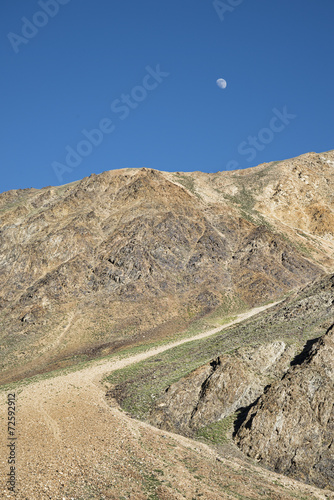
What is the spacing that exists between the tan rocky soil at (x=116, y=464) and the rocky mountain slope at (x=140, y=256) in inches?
1032

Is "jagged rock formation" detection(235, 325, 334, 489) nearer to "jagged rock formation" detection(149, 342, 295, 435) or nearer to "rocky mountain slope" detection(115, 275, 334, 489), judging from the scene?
"rocky mountain slope" detection(115, 275, 334, 489)

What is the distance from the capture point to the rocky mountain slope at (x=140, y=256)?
60.6 meters

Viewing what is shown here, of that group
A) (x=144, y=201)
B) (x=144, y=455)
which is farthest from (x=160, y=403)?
(x=144, y=201)

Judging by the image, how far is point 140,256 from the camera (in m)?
75.4

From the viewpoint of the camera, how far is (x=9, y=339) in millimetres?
58094

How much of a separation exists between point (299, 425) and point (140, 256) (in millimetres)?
55375

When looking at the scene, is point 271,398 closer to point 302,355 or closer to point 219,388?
point 219,388

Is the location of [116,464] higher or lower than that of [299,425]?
lower

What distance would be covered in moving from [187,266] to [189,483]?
59.6 metres

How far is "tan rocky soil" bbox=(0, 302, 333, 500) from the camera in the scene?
16469mm

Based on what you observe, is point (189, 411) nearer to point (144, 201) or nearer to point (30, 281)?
point (30, 281)

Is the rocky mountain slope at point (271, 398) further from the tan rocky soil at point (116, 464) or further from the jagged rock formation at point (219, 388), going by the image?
the tan rocky soil at point (116, 464)

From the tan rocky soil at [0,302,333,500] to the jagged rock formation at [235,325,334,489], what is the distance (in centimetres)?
115

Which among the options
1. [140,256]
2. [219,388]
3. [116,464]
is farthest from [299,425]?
[140,256]
